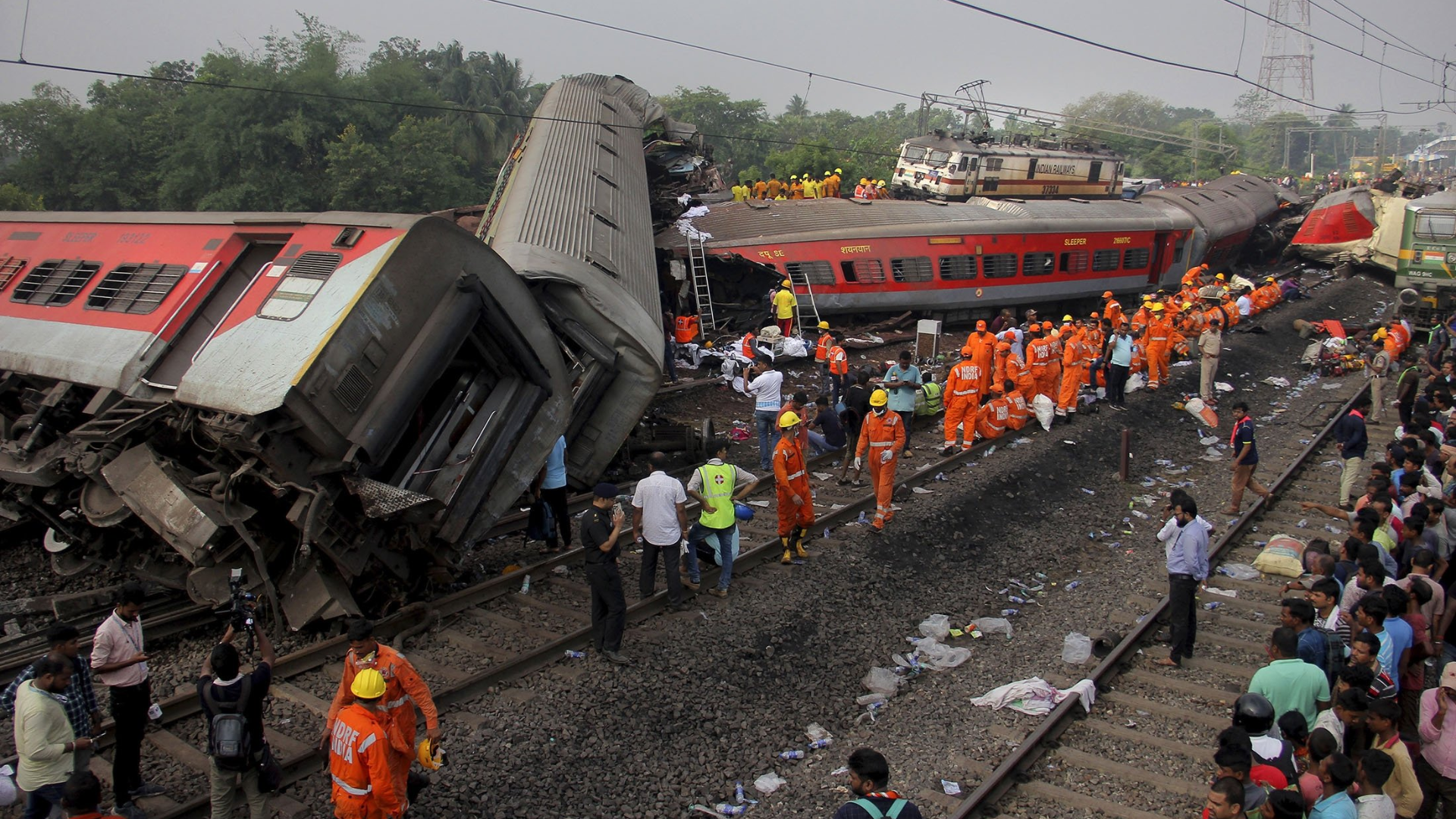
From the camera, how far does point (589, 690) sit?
19.7 feet

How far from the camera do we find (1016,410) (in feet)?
40.5

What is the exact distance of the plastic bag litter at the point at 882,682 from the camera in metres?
6.31

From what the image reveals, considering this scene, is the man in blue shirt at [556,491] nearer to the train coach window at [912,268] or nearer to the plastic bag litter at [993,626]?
the plastic bag litter at [993,626]

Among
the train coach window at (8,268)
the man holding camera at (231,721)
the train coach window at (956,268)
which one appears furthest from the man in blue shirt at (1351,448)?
the train coach window at (8,268)

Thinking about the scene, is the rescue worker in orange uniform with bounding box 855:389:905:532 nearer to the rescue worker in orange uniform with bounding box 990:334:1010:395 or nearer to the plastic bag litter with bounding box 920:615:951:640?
the plastic bag litter with bounding box 920:615:951:640

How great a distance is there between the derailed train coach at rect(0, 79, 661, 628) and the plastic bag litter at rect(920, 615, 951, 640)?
3.37 m

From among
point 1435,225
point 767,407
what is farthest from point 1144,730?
point 1435,225

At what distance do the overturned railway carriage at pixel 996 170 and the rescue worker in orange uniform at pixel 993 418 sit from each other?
525 inches

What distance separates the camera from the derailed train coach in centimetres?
592

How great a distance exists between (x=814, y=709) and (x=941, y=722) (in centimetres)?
82

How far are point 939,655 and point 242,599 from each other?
4.85 metres

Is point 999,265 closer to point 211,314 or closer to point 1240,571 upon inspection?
point 1240,571

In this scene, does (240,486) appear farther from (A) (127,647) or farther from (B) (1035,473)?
(B) (1035,473)

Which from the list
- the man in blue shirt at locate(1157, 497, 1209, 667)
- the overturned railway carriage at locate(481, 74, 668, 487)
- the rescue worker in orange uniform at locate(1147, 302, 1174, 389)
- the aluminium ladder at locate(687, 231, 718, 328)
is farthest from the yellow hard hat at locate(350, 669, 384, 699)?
the rescue worker in orange uniform at locate(1147, 302, 1174, 389)
